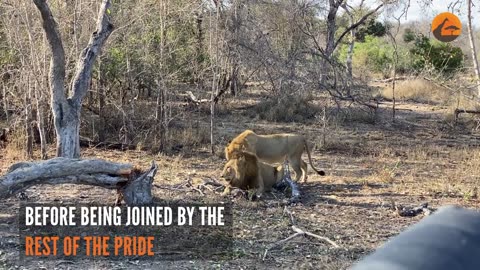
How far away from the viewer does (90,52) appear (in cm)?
927

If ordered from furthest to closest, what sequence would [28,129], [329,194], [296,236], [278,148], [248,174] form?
[28,129] → [278,148] → [329,194] → [248,174] → [296,236]

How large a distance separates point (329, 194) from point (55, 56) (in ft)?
13.5

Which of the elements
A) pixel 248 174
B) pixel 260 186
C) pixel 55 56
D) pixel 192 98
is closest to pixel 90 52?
pixel 55 56

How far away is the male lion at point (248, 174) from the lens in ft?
27.3

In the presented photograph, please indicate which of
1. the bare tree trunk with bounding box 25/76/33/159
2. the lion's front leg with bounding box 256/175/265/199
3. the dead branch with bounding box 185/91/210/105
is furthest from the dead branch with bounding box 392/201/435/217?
the dead branch with bounding box 185/91/210/105

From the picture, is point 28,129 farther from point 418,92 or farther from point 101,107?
point 418,92

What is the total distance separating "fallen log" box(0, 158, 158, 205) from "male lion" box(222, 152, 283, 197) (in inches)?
54.7

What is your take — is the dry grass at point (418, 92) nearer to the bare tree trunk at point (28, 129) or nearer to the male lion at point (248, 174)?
the male lion at point (248, 174)

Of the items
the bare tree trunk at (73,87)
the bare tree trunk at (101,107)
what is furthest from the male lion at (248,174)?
the bare tree trunk at (101,107)

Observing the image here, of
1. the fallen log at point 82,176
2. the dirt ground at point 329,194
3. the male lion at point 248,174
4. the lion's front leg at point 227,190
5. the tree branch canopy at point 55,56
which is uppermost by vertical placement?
the tree branch canopy at point 55,56

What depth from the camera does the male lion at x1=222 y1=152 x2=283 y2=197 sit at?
8.31 metres

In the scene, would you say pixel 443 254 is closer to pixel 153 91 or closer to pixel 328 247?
pixel 328 247
